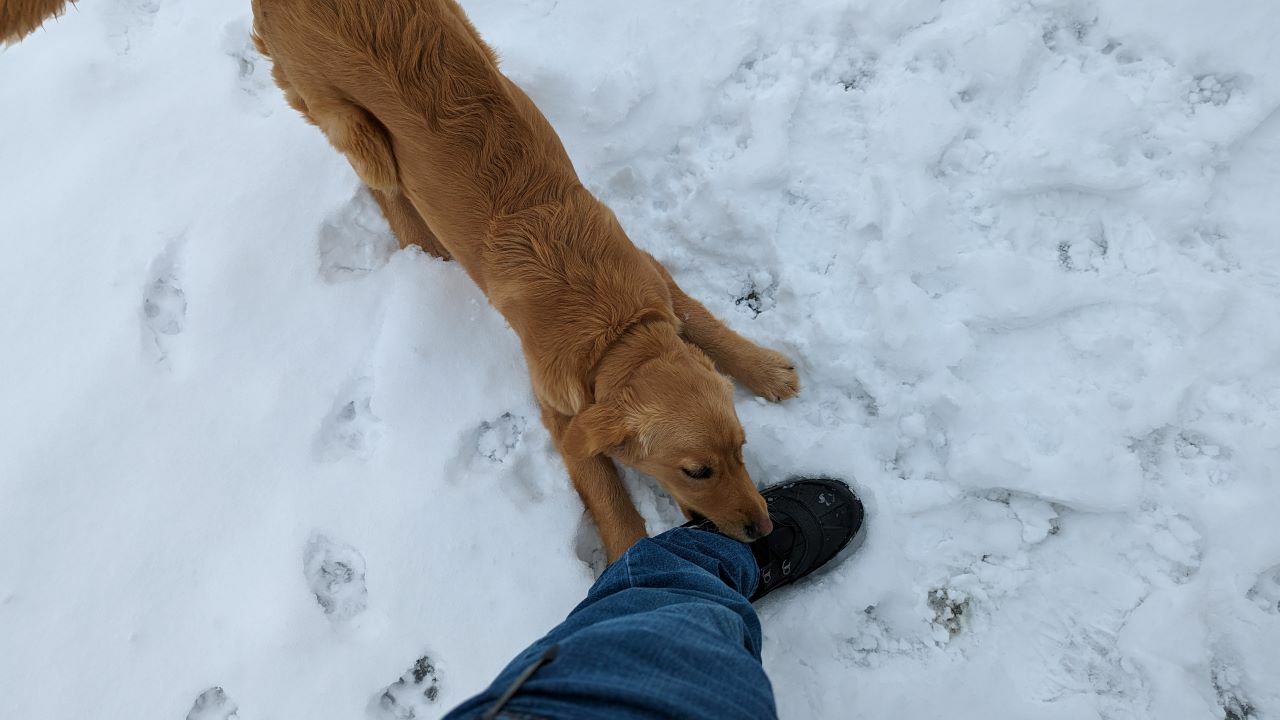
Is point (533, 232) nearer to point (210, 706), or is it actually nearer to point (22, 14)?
point (22, 14)

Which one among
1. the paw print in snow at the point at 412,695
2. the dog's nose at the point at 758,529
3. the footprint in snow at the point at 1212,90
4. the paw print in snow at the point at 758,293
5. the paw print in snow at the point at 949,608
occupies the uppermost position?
the paw print in snow at the point at 758,293

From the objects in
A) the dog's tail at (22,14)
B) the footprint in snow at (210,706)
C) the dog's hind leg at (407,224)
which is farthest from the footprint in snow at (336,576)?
the dog's tail at (22,14)

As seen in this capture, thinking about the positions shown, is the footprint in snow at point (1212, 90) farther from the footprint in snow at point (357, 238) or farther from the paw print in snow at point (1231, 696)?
the footprint in snow at point (357, 238)

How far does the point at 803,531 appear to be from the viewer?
8.02ft

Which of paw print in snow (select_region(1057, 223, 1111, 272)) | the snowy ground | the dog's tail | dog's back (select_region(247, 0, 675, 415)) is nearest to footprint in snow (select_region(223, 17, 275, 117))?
the snowy ground

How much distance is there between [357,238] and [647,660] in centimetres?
227

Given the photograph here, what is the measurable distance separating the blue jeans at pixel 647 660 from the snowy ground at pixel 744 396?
0.63m

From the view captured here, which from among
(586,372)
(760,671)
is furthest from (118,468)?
(760,671)

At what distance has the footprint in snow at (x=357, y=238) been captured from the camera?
291 centimetres

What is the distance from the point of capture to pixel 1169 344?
2480mm

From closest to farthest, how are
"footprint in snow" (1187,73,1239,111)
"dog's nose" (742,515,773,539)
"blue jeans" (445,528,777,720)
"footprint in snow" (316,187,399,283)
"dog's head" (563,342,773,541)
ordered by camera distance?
"blue jeans" (445,528,777,720), "dog's head" (563,342,773,541), "dog's nose" (742,515,773,539), "footprint in snow" (1187,73,1239,111), "footprint in snow" (316,187,399,283)

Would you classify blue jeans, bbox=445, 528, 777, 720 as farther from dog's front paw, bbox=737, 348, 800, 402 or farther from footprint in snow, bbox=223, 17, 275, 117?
footprint in snow, bbox=223, 17, 275, 117

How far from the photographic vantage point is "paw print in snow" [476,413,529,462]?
268 centimetres

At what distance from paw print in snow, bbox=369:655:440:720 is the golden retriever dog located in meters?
0.97
